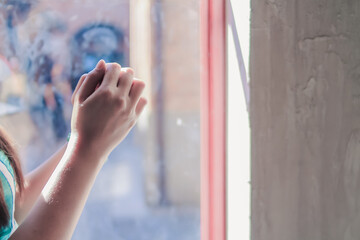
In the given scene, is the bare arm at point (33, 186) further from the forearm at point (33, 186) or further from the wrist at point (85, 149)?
the wrist at point (85, 149)

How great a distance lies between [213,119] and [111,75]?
327mm

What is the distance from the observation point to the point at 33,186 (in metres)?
0.74

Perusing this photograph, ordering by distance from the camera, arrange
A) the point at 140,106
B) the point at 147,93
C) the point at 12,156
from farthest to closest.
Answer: the point at 147,93
the point at 12,156
the point at 140,106

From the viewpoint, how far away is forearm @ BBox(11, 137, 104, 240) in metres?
0.44

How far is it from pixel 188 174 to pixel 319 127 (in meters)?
0.37

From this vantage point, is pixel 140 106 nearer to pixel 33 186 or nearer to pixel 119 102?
pixel 119 102

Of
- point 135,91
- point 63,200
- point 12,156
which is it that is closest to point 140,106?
point 135,91

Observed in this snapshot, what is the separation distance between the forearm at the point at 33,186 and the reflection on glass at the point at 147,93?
0.48 ft

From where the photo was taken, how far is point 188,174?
0.93 meters

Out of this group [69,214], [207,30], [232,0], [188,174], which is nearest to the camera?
[69,214]

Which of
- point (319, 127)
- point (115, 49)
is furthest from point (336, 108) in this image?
point (115, 49)

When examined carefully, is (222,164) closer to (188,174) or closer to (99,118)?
(188,174)

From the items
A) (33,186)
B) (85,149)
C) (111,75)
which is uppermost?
(111,75)

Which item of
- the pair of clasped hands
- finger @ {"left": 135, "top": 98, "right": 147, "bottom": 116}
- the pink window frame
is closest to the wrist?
the pair of clasped hands
